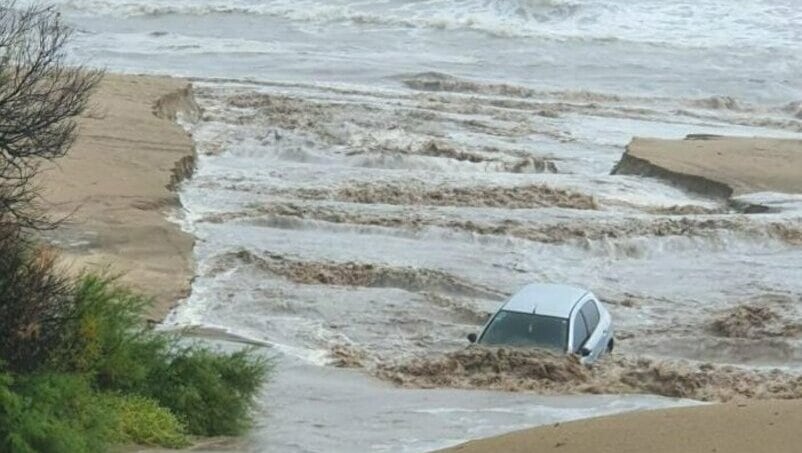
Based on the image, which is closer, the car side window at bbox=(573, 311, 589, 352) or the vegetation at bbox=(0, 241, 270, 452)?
the vegetation at bbox=(0, 241, 270, 452)

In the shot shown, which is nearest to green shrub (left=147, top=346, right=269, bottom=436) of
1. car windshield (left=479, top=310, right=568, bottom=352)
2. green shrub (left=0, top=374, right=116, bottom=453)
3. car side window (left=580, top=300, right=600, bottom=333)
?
green shrub (left=0, top=374, right=116, bottom=453)

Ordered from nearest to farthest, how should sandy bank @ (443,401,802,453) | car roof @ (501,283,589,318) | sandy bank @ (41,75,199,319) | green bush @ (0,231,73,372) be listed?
1. sandy bank @ (443,401,802,453)
2. green bush @ (0,231,73,372)
3. car roof @ (501,283,589,318)
4. sandy bank @ (41,75,199,319)

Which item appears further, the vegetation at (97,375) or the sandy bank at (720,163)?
the sandy bank at (720,163)

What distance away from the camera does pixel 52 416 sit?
12.3 m

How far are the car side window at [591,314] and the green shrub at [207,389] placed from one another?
538 centimetres

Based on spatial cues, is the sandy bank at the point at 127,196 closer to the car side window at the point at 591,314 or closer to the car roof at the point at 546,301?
the car roof at the point at 546,301

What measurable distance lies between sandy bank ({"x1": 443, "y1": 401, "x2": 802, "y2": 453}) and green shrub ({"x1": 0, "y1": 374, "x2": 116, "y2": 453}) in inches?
113

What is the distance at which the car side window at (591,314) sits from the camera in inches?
765

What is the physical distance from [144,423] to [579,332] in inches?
275

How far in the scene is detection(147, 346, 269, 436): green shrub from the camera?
14.5 metres

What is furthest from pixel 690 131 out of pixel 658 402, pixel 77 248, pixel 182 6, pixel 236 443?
pixel 182 6

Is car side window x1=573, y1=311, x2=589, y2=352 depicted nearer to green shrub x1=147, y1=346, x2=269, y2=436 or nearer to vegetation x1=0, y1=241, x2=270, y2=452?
vegetation x1=0, y1=241, x2=270, y2=452

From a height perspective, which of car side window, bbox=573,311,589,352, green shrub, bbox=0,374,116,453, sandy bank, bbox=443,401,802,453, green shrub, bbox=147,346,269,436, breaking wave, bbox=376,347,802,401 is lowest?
breaking wave, bbox=376,347,802,401

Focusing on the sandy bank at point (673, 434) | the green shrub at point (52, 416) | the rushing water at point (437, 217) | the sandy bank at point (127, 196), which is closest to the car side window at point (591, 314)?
the rushing water at point (437, 217)
